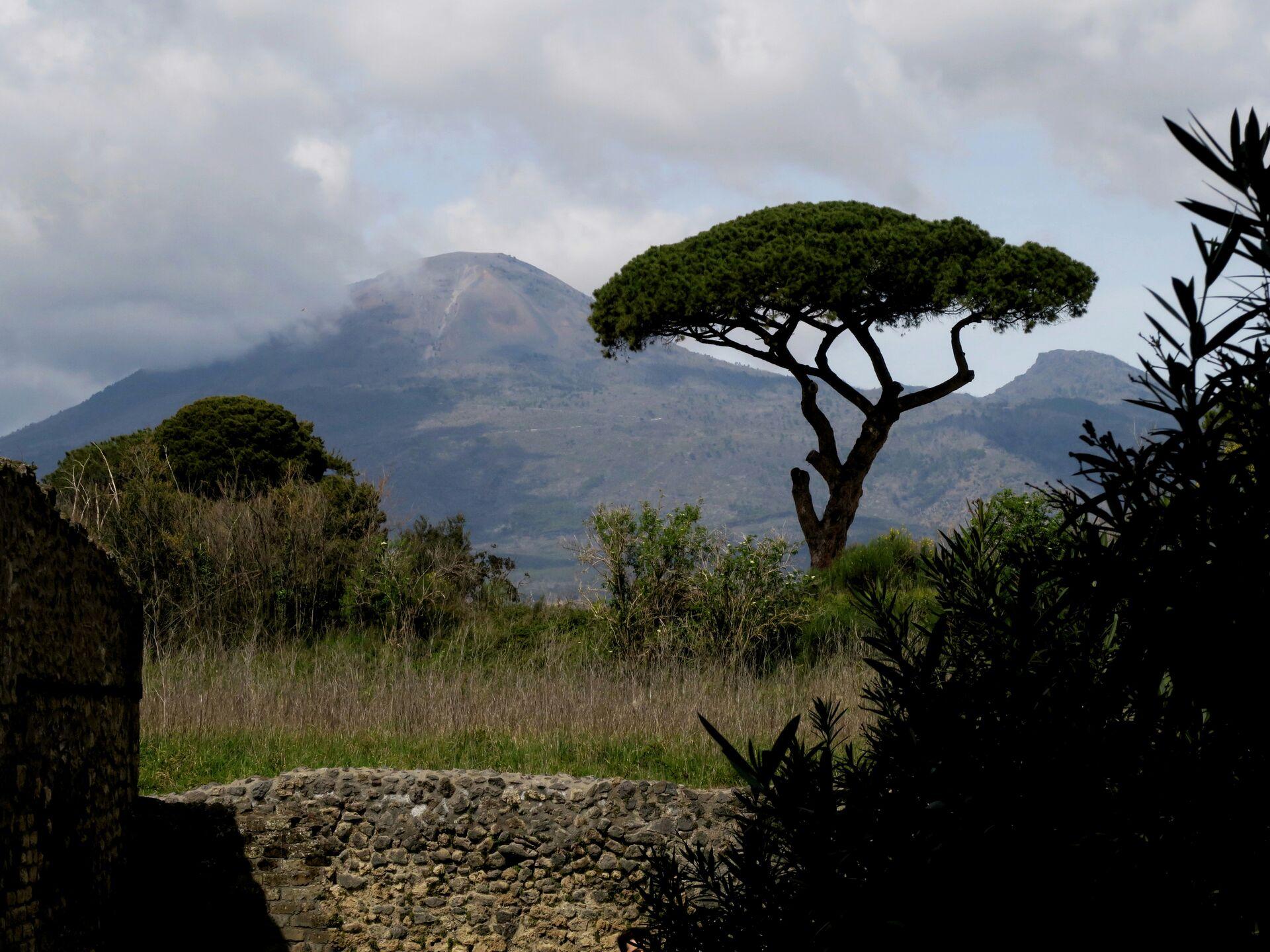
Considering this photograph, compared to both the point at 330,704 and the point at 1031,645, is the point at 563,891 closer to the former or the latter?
the point at 330,704

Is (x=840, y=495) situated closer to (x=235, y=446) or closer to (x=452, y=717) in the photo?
(x=452, y=717)

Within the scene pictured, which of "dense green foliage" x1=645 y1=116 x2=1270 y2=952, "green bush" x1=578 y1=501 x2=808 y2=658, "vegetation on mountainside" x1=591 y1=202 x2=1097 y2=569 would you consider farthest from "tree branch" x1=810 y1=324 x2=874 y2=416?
"dense green foliage" x1=645 y1=116 x2=1270 y2=952

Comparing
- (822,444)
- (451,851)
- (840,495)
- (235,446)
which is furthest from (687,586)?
(235,446)

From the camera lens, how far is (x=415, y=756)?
778 cm

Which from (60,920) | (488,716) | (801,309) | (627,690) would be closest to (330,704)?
(488,716)

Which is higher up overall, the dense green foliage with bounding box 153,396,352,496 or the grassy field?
the dense green foliage with bounding box 153,396,352,496

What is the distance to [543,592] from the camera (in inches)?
589

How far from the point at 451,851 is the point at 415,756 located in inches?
53.1

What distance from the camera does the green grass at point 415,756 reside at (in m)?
7.50

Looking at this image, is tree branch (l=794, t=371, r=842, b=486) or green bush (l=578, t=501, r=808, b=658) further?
tree branch (l=794, t=371, r=842, b=486)

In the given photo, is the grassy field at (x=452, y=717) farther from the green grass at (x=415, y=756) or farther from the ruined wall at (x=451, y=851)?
the ruined wall at (x=451, y=851)

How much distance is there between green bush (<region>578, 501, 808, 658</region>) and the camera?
1173 centimetres

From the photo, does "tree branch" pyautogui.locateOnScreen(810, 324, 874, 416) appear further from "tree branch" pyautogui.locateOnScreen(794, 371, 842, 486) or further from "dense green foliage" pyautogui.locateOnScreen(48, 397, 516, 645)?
"dense green foliage" pyautogui.locateOnScreen(48, 397, 516, 645)

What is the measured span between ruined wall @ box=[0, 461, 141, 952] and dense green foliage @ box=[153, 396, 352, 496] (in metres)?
13.2
